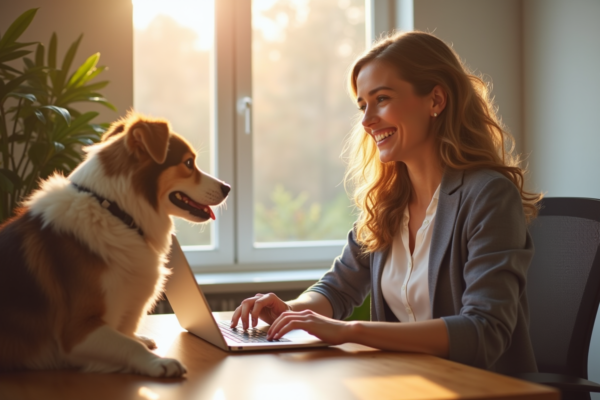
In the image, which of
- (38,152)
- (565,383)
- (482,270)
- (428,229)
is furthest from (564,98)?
(38,152)

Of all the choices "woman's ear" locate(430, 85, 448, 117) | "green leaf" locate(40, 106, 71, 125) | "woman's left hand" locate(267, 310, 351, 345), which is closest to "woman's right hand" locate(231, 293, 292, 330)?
"woman's left hand" locate(267, 310, 351, 345)

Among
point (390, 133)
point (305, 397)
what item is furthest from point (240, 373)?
point (390, 133)

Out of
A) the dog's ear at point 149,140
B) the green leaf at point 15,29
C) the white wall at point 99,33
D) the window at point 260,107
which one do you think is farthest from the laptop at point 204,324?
the window at point 260,107

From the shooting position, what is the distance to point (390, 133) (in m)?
1.68

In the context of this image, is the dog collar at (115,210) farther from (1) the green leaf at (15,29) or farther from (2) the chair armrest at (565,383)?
(1) the green leaf at (15,29)

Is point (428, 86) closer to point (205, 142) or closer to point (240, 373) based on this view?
point (240, 373)

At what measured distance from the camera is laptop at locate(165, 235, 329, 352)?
1.23 meters

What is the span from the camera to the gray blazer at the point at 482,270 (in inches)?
50.0

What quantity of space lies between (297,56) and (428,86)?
5.57 ft

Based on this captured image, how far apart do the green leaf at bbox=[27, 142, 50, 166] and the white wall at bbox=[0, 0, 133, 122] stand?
0.47 m

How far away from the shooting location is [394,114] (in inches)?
64.7

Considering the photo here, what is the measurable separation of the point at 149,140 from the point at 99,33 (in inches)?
65.1

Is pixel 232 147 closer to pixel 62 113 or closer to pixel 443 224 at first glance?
pixel 62 113

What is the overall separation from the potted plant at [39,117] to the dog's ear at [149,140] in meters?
0.92
